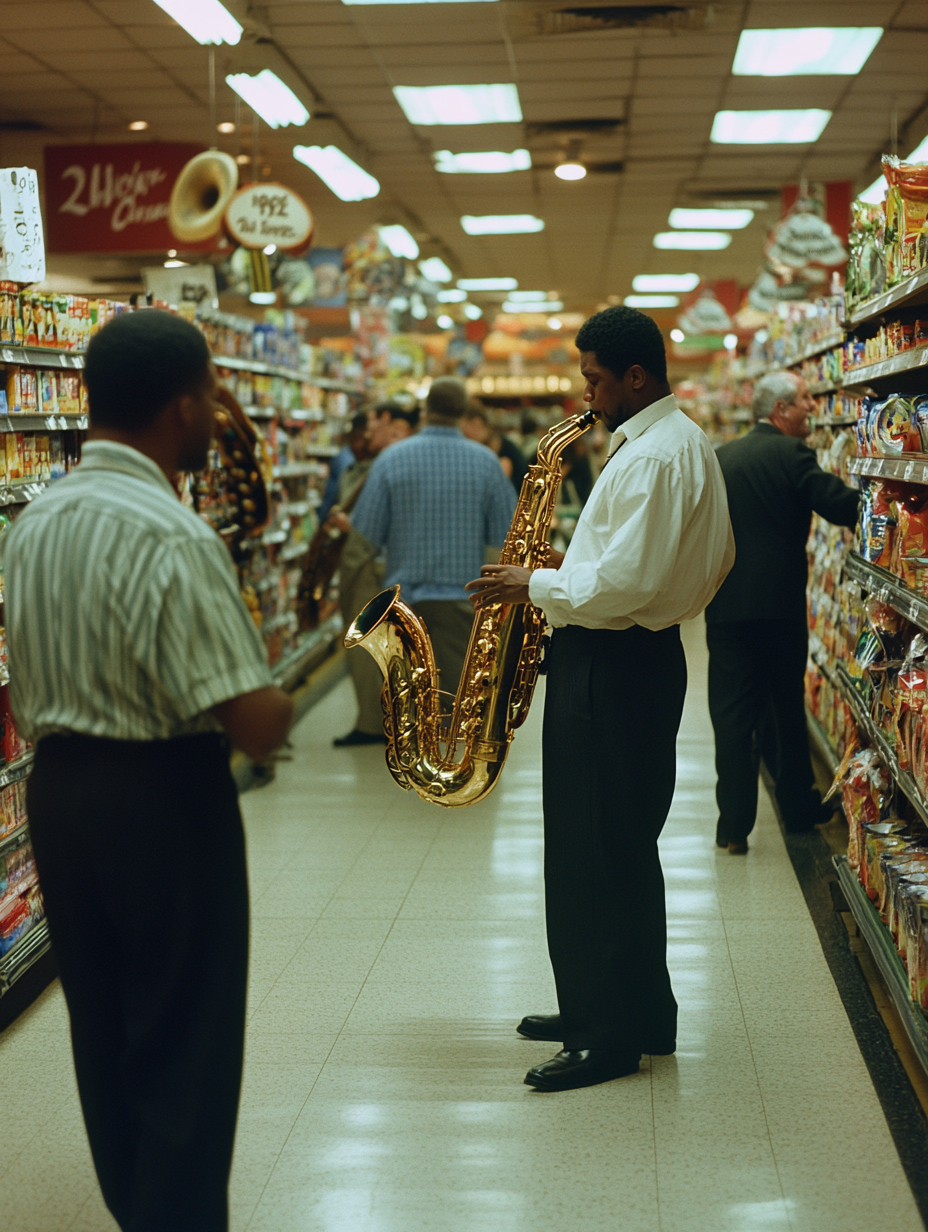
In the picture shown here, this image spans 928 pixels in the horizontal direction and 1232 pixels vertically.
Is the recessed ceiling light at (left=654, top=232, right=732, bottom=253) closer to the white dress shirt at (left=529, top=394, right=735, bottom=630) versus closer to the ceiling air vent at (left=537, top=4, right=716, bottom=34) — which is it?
→ the ceiling air vent at (left=537, top=4, right=716, bottom=34)

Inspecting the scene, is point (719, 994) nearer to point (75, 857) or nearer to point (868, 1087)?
point (868, 1087)

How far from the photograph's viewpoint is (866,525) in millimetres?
4137

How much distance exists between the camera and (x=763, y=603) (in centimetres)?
471

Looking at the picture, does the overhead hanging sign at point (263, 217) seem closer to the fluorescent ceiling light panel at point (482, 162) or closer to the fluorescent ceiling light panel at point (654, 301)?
the fluorescent ceiling light panel at point (482, 162)

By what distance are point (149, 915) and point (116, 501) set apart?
63 cm

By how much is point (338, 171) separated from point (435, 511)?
584 centimetres

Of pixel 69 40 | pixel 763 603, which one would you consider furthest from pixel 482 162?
pixel 763 603

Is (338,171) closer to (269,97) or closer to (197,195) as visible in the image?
(269,97)

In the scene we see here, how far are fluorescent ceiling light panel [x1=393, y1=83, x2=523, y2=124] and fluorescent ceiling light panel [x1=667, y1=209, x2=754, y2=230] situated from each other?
4465 millimetres

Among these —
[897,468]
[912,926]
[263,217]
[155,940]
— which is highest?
[263,217]

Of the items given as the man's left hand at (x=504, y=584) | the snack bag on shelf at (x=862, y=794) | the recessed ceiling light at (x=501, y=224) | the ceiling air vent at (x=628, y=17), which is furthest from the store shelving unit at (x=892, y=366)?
the recessed ceiling light at (x=501, y=224)

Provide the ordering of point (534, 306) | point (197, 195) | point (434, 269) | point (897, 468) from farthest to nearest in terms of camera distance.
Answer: point (534, 306) → point (434, 269) → point (197, 195) → point (897, 468)

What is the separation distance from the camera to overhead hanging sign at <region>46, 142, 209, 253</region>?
391 inches

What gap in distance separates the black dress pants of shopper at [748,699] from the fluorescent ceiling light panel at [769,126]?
229 inches
